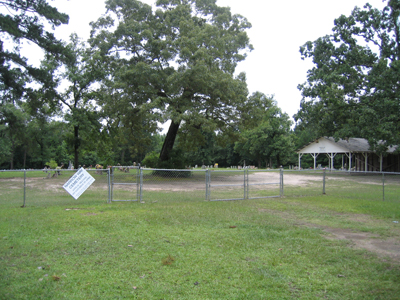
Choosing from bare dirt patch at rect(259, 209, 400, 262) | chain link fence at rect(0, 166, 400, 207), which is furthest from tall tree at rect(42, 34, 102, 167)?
bare dirt patch at rect(259, 209, 400, 262)

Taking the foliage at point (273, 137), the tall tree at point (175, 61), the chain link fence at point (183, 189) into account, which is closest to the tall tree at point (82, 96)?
the tall tree at point (175, 61)

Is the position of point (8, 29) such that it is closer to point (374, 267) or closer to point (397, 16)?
point (374, 267)

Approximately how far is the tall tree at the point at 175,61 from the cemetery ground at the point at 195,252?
13.0 metres

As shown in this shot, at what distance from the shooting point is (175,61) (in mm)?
23672

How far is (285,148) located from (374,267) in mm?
50821

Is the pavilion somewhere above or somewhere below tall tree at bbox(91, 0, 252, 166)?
below

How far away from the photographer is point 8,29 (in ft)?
17.3

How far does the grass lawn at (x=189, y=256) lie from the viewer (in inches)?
166

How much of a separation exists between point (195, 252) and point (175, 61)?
65.6 ft

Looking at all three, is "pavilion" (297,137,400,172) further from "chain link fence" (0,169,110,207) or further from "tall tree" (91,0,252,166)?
"chain link fence" (0,169,110,207)

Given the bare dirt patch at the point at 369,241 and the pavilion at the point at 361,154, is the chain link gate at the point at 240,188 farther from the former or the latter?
the pavilion at the point at 361,154

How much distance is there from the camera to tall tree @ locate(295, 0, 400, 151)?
→ 2298cm

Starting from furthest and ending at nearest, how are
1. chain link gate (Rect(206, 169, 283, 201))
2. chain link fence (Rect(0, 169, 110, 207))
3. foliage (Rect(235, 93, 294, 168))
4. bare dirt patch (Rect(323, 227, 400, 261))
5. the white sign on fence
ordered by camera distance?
foliage (Rect(235, 93, 294, 168)) → chain link gate (Rect(206, 169, 283, 201)) → chain link fence (Rect(0, 169, 110, 207)) → the white sign on fence → bare dirt patch (Rect(323, 227, 400, 261))

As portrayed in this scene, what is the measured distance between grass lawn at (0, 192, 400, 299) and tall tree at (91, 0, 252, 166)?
13551mm
